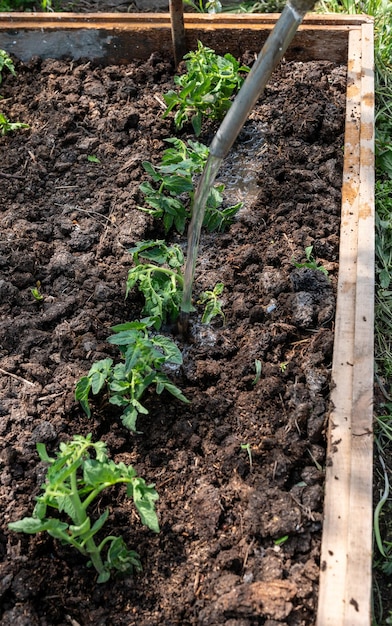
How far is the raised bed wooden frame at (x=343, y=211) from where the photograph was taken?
1.87m

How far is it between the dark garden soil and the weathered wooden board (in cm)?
10

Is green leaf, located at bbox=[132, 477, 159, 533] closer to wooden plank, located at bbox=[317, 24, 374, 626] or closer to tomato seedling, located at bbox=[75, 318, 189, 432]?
tomato seedling, located at bbox=[75, 318, 189, 432]

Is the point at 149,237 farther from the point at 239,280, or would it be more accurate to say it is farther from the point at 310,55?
the point at 310,55

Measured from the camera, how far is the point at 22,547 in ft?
6.51

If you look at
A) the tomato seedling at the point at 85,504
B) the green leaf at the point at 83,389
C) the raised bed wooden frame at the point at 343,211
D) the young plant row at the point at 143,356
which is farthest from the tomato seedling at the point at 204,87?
the tomato seedling at the point at 85,504

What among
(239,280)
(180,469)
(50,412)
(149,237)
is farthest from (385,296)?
(50,412)

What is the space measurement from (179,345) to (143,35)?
1.90 meters

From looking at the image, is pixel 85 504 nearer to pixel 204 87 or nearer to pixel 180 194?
pixel 180 194

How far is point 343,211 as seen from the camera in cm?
280

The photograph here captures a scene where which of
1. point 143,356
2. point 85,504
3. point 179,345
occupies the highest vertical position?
point 143,356

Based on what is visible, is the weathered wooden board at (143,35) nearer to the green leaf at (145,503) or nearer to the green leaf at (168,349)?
the green leaf at (168,349)

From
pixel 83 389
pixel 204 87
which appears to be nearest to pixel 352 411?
pixel 83 389

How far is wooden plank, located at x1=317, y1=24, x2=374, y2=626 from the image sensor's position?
182 centimetres

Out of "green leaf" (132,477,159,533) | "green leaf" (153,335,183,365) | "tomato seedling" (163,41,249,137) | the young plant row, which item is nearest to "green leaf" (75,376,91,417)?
the young plant row
